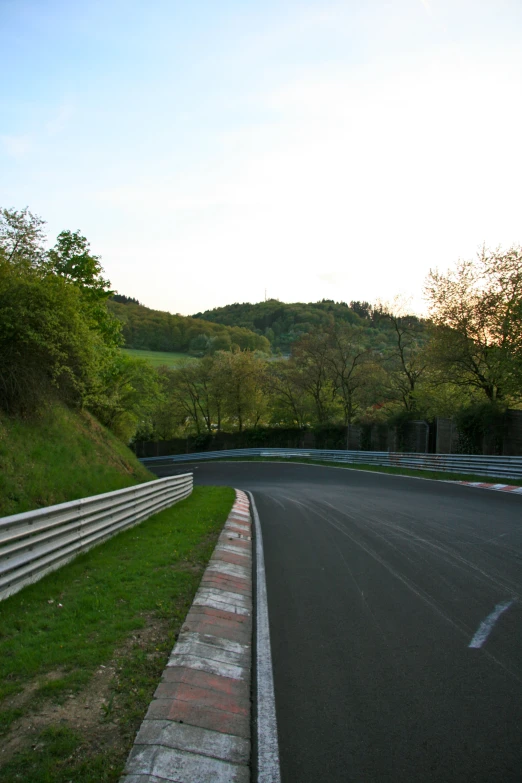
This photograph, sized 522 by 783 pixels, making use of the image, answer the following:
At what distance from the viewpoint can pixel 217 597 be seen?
23.2 ft

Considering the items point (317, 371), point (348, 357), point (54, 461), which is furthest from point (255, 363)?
point (54, 461)

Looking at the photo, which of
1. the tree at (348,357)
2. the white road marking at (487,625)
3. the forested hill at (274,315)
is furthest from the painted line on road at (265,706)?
the forested hill at (274,315)

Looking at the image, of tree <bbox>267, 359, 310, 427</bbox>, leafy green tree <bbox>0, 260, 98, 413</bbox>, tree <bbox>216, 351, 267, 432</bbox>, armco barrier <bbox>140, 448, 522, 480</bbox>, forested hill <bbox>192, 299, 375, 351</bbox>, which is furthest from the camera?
forested hill <bbox>192, 299, 375, 351</bbox>

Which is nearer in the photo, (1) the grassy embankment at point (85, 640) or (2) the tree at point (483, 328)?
(1) the grassy embankment at point (85, 640)

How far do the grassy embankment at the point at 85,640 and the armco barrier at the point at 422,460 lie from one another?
1521 cm

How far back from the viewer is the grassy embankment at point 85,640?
350cm

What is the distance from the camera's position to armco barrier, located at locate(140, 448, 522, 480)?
2288 centimetres

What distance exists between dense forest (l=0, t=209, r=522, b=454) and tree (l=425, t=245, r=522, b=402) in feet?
0.21

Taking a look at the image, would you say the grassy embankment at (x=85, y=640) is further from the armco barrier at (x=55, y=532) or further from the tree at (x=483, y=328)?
the tree at (x=483, y=328)

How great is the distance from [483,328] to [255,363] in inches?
1649

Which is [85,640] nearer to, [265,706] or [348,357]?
[265,706]

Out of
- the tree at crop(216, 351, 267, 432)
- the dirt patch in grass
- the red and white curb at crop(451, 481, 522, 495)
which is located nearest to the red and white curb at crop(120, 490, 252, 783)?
the dirt patch in grass

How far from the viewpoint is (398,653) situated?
5109 mm

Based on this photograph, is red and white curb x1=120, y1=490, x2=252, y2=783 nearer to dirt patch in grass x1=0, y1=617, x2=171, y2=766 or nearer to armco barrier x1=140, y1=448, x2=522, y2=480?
dirt patch in grass x1=0, y1=617, x2=171, y2=766
